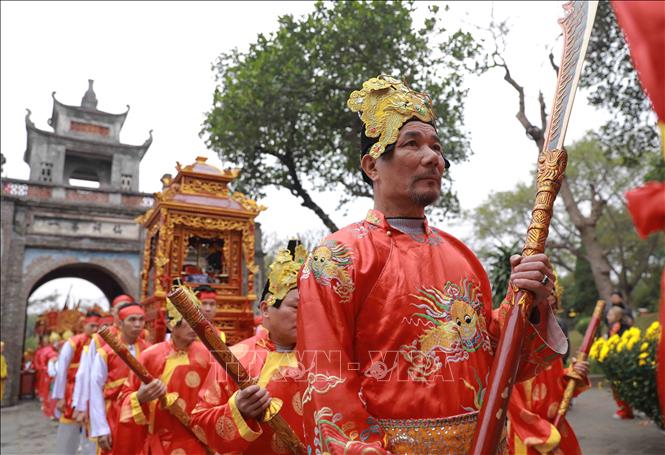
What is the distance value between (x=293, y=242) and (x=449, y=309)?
2060 millimetres

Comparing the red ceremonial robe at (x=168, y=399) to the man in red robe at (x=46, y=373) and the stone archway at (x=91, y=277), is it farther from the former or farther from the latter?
the stone archway at (x=91, y=277)

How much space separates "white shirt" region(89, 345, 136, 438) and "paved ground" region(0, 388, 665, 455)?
4433 mm

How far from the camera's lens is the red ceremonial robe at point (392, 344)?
1.62m

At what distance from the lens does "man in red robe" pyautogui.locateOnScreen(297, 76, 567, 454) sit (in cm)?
164

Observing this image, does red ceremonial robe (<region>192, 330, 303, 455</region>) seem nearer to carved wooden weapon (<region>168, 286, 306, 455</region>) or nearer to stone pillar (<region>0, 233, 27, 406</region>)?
carved wooden weapon (<region>168, 286, 306, 455</region>)

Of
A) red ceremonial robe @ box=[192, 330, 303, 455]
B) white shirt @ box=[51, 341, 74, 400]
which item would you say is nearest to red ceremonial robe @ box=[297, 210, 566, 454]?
red ceremonial robe @ box=[192, 330, 303, 455]

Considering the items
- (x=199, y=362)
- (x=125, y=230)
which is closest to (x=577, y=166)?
(x=125, y=230)

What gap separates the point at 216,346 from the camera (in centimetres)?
226

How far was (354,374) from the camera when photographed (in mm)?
1663

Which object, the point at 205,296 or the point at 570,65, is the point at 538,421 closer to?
the point at 570,65

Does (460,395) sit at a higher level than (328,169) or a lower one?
lower

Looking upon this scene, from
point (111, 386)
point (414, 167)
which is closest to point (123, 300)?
point (111, 386)

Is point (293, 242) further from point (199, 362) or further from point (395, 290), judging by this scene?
point (395, 290)

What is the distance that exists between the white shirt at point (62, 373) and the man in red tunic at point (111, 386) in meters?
1.99
